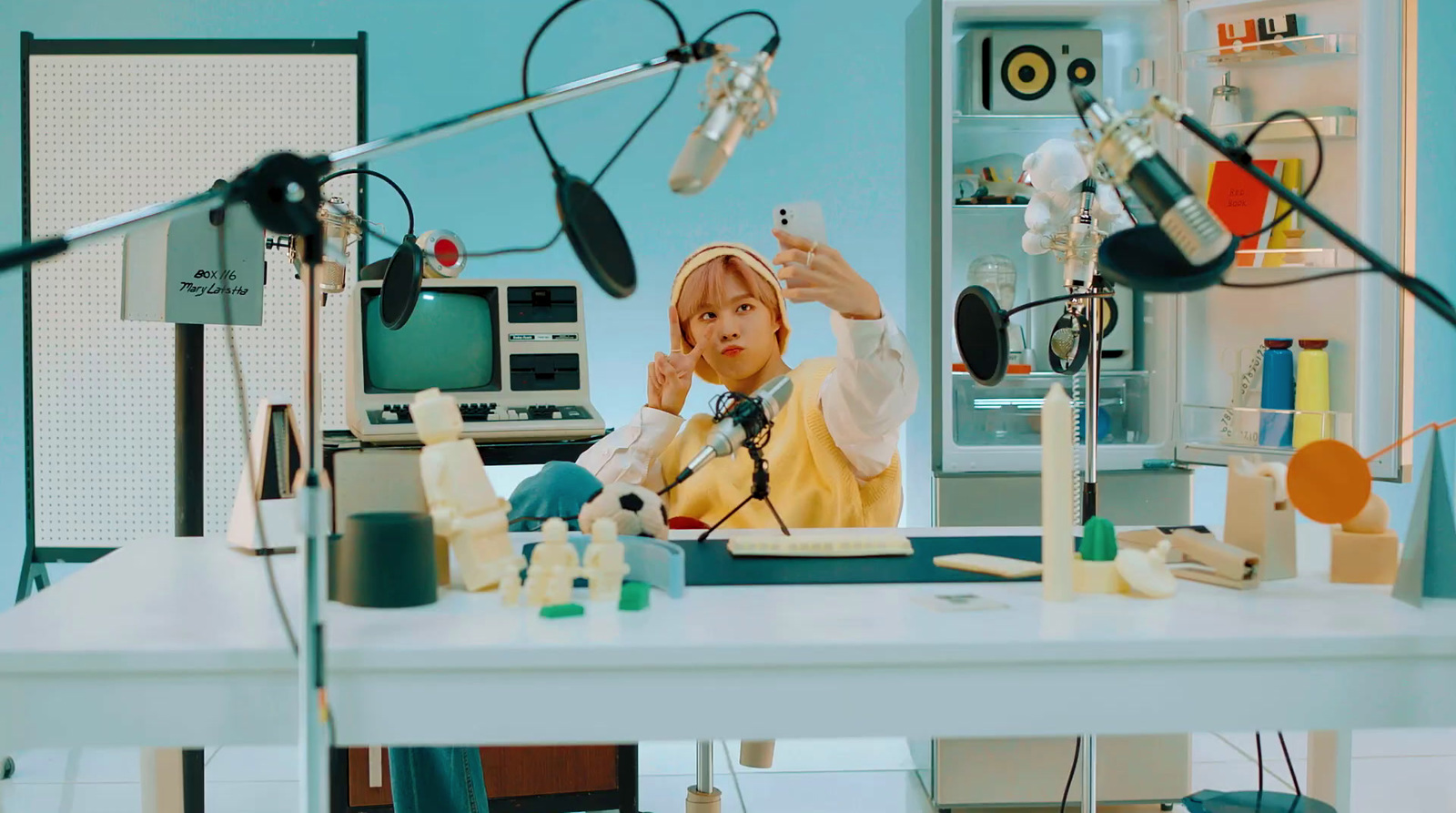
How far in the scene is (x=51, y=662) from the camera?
90cm

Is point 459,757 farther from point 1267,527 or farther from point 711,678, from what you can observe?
point 1267,527

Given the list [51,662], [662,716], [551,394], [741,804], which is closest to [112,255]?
[551,394]

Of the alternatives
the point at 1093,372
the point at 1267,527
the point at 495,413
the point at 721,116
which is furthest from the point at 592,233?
the point at 495,413

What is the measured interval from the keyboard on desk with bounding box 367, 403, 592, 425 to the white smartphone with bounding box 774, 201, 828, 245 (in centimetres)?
115

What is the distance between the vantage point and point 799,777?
289 centimetres

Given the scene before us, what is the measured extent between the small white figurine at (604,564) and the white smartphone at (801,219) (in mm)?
832

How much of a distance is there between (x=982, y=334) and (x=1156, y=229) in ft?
1.54

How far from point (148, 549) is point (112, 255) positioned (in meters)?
2.42

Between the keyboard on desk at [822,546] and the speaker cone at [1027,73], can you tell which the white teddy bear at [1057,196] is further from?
the keyboard on desk at [822,546]

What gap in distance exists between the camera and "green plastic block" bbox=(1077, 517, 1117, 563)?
1143 millimetres

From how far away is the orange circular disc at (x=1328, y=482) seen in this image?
1.18 meters

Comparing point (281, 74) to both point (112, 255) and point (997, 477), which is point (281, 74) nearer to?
point (112, 255)

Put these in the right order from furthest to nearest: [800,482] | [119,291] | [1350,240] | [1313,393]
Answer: [119,291] → [1313,393] → [800,482] → [1350,240]

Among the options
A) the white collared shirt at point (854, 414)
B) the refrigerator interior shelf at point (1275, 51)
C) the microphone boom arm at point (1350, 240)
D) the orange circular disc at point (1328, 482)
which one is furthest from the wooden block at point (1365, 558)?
the refrigerator interior shelf at point (1275, 51)
